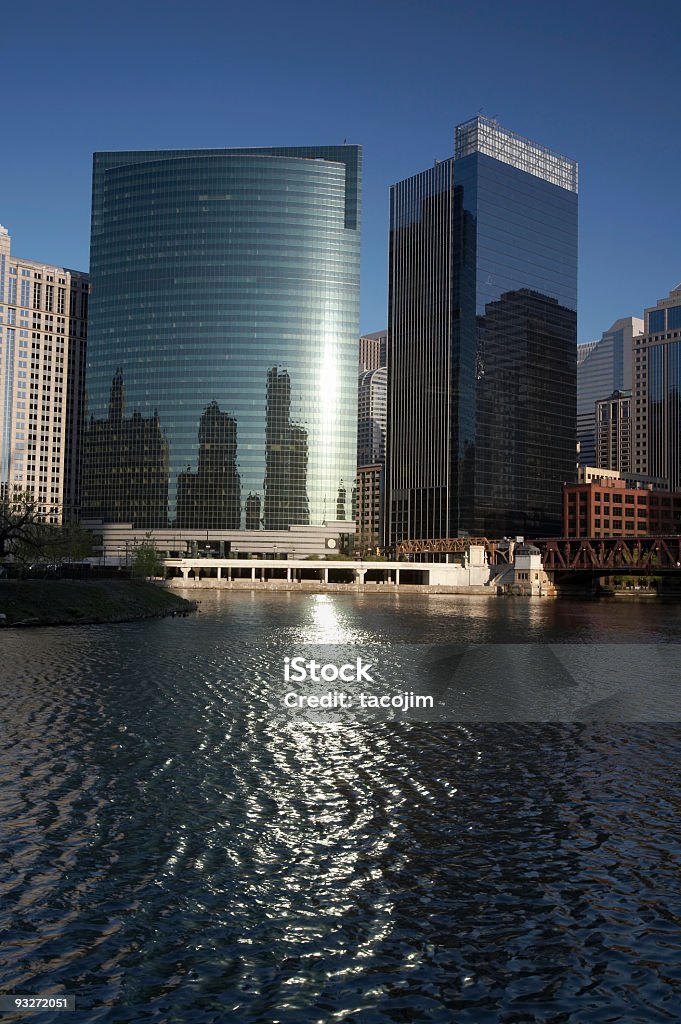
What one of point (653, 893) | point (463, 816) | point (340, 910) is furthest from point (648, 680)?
point (340, 910)

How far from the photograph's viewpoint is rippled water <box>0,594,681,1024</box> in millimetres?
19094

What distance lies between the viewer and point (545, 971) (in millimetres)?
19875

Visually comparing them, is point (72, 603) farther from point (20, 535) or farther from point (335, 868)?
point (335, 868)

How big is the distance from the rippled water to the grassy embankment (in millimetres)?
55298

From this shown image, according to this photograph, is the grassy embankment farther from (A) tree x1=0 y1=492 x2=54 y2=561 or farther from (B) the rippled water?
(B) the rippled water

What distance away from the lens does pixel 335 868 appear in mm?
25797

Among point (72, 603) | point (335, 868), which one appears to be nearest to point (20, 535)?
point (72, 603)

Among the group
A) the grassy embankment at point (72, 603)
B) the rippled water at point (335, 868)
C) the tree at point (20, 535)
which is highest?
the tree at point (20, 535)

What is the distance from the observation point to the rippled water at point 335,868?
19.1m

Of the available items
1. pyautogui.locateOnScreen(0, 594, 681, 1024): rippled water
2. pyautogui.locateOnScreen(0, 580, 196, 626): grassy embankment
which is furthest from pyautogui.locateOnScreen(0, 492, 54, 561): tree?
pyautogui.locateOnScreen(0, 594, 681, 1024): rippled water

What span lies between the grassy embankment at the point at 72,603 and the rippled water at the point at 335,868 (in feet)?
181

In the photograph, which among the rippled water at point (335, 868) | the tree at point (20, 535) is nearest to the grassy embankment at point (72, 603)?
the tree at point (20, 535)

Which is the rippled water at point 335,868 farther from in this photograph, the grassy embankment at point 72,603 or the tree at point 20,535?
the tree at point 20,535

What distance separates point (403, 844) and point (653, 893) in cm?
729
